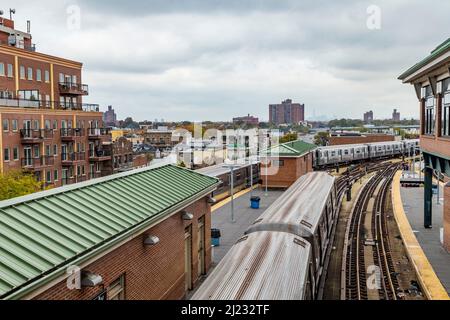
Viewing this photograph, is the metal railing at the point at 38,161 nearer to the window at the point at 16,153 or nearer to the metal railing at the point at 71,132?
the window at the point at 16,153

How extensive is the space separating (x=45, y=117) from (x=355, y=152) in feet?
147

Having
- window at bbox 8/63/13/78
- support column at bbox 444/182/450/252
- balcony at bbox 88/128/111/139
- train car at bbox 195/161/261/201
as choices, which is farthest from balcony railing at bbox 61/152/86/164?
support column at bbox 444/182/450/252

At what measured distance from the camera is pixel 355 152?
6825 centimetres

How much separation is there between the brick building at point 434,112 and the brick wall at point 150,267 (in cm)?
1169

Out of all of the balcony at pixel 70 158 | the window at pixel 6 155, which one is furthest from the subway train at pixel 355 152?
the window at pixel 6 155

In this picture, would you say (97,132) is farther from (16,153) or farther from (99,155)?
(16,153)

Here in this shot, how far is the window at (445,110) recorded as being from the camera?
1977 centimetres

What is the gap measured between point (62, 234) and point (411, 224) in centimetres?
2228

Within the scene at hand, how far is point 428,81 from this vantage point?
896 inches

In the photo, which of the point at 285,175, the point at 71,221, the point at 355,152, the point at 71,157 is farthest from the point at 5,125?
the point at 355,152

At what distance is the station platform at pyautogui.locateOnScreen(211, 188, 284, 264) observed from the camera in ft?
67.5
